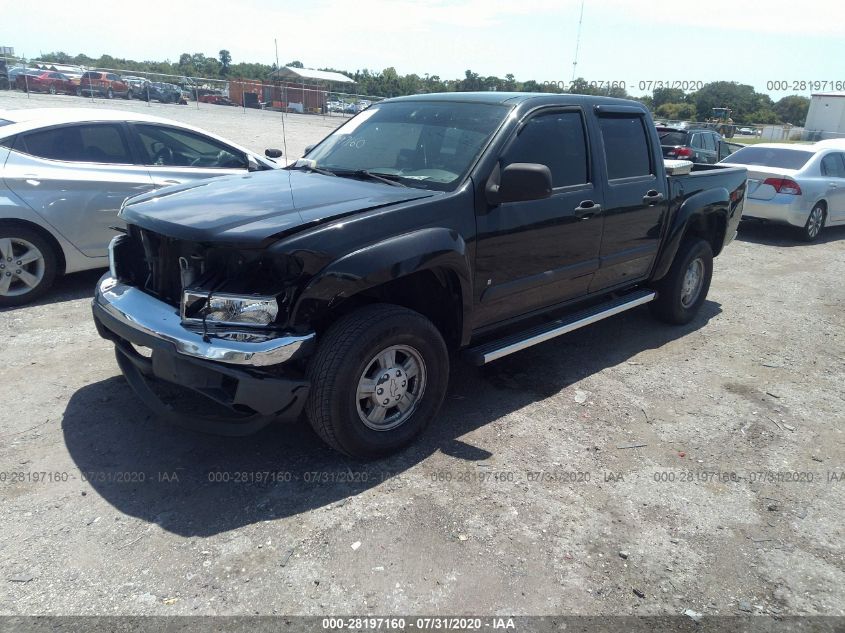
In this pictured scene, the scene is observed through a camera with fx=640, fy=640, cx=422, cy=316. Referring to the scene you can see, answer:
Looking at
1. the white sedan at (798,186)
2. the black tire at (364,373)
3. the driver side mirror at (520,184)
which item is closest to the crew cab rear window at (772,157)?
the white sedan at (798,186)

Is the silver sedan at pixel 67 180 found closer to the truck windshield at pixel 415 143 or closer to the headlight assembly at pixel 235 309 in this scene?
the truck windshield at pixel 415 143

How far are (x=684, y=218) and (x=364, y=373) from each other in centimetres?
362

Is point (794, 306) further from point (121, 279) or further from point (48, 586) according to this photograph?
point (48, 586)

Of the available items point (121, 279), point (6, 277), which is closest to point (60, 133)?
point (6, 277)

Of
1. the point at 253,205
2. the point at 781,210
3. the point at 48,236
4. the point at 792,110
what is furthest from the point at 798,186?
the point at 792,110

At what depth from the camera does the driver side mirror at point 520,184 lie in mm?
3686

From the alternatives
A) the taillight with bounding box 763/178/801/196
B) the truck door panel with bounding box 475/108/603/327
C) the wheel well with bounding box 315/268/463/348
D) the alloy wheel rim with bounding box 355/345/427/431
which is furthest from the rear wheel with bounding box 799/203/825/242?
the alloy wheel rim with bounding box 355/345/427/431

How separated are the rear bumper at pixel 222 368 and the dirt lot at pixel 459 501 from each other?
0.46 metres

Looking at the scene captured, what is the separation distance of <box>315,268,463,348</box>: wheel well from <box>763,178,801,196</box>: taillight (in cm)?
901

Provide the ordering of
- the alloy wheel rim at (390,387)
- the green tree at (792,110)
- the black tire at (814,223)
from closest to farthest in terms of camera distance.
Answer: the alloy wheel rim at (390,387)
the black tire at (814,223)
the green tree at (792,110)

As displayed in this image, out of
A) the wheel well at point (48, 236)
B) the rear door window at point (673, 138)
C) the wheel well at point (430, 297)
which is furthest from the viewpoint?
the rear door window at point (673, 138)

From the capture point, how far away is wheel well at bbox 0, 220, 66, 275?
5.52 m

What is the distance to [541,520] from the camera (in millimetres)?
3266

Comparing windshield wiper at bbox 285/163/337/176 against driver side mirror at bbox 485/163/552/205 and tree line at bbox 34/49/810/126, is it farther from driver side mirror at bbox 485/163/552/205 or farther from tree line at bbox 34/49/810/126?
tree line at bbox 34/49/810/126
